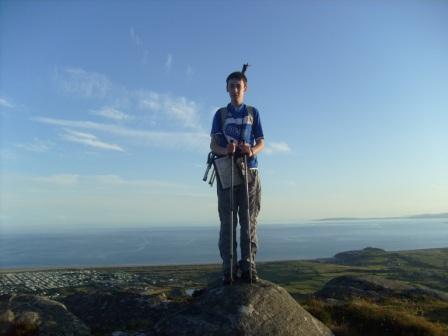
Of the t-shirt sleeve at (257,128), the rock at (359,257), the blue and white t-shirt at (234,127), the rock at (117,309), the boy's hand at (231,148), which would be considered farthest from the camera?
the rock at (359,257)

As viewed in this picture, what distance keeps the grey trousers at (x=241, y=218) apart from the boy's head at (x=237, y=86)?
1860mm

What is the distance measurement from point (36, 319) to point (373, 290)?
1453cm

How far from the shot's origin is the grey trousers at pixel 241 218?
916 centimetres

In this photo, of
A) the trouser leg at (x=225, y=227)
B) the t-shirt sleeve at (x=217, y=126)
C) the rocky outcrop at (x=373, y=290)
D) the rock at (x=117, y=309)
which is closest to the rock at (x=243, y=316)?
the trouser leg at (x=225, y=227)

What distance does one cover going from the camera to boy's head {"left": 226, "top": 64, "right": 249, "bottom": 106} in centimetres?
955

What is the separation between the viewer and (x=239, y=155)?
9.37 m

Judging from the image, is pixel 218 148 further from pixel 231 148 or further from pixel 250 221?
pixel 250 221

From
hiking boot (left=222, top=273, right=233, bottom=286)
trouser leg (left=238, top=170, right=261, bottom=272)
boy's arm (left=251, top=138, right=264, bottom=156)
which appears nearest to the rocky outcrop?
trouser leg (left=238, top=170, right=261, bottom=272)

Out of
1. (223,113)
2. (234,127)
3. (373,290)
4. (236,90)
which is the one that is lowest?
(373,290)

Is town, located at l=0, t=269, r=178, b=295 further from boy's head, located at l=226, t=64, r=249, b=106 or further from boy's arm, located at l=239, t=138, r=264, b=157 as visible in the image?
boy's head, located at l=226, t=64, r=249, b=106

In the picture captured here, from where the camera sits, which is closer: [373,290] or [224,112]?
[224,112]

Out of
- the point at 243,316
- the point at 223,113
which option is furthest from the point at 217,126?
the point at 243,316

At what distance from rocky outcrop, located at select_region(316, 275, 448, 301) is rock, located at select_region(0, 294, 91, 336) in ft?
35.3

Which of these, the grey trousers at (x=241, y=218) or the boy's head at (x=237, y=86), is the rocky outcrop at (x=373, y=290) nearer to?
the grey trousers at (x=241, y=218)
